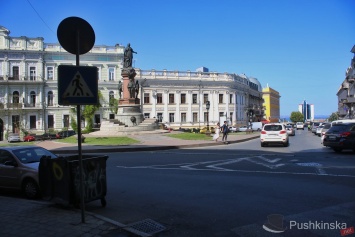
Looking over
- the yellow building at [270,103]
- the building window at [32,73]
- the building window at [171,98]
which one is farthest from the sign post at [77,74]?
the yellow building at [270,103]

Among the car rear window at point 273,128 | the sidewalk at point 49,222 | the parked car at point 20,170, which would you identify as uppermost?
the car rear window at point 273,128

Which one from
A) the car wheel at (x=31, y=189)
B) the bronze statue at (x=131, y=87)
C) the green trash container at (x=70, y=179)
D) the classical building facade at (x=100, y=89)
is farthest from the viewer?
the classical building facade at (x=100, y=89)

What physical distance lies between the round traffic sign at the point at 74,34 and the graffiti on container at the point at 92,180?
Answer: 2052 millimetres

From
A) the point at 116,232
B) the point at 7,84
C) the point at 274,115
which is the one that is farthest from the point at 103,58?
the point at 274,115

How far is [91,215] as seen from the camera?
6035mm

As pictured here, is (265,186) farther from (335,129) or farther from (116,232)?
(335,129)

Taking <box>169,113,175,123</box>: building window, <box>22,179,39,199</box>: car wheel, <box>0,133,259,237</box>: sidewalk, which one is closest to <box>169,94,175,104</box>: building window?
<box>169,113,175,123</box>: building window

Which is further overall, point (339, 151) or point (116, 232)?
point (339, 151)

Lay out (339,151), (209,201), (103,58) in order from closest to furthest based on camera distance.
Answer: (209,201) → (339,151) → (103,58)

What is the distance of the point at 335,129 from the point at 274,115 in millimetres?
136347

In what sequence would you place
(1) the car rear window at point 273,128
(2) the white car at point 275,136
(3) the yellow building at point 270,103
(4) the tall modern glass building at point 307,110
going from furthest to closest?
1. (4) the tall modern glass building at point 307,110
2. (3) the yellow building at point 270,103
3. (1) the car rear window at point 273,128
4. (2) the white car at point 275,136

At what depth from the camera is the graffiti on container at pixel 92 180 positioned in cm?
625

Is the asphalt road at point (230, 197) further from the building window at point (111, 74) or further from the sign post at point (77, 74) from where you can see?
the building window at point (111, 74)

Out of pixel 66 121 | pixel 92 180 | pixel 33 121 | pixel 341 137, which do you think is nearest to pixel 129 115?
pixel 341 137
